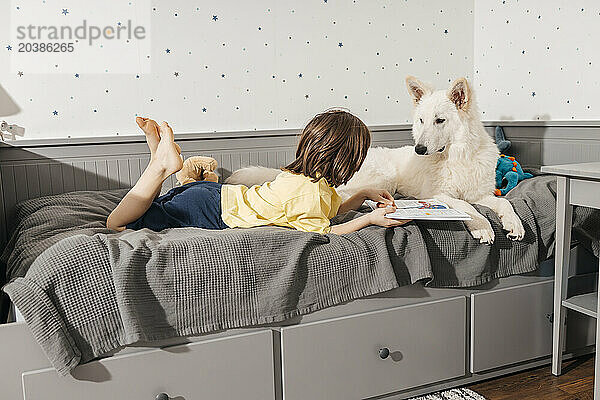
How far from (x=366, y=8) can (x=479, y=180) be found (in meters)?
1.25

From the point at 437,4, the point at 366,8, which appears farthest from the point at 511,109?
the point at 366,8

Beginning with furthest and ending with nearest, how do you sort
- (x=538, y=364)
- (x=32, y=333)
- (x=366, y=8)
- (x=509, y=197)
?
(x=366, y=8), (x=509, y=197), (x=538, y=364), (x=32, y=333)

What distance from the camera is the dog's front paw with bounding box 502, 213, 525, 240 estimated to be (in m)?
1.91

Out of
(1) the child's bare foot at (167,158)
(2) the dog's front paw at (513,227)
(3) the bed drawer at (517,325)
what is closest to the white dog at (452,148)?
(2) the dog's front paw at (513,227)

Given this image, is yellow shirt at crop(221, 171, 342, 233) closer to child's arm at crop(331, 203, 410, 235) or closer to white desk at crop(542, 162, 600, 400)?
child's arm at crop(331, 203, 410, 235)

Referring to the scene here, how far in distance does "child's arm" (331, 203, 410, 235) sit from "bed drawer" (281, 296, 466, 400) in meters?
0.27

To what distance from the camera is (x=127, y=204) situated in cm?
189

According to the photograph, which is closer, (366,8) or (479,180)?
(479,180)

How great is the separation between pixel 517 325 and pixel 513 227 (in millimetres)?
356

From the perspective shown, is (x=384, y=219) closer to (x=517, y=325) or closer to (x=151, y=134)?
(x=517, y=325)

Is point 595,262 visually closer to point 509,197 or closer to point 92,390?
point 509,197

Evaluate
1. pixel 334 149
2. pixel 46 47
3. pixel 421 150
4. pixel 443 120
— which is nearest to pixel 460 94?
pixel 443 120

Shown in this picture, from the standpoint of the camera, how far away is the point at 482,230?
6.10 feet

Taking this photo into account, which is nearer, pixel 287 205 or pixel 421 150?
pixel 287 205
